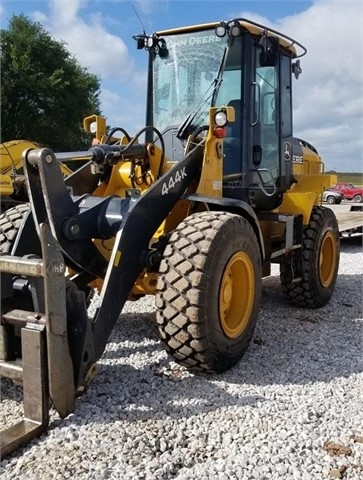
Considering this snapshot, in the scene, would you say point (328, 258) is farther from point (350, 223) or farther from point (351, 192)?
point (351, 192)

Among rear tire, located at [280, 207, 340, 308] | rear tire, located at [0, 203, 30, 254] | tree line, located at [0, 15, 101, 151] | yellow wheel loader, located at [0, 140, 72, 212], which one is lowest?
rear tire, located at [280, 207, 340, 308]

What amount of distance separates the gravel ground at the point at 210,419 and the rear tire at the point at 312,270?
1.05 metres

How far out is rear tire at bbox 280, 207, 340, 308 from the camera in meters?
5.47

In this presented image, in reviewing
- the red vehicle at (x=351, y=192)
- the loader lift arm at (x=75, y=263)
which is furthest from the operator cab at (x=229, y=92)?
the red vehicle at (x=351, y=192)

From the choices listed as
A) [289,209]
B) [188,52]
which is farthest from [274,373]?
[188,52]

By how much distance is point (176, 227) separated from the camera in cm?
418

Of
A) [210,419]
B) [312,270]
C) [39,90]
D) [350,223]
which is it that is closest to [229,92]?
[312,270]

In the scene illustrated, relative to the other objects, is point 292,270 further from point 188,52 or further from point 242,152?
point 188,52

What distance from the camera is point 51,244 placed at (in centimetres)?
281

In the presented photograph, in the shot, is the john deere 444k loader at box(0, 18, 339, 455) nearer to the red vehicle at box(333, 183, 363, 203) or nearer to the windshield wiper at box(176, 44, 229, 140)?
the windshield wiper at box(176, 44, 229, 140)

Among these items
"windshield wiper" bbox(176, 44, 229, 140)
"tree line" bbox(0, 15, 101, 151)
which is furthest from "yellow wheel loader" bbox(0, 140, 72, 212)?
"tree line" bbox(0, 15, 101, 151)

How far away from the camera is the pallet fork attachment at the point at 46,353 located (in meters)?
2.78

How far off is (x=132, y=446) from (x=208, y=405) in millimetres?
651

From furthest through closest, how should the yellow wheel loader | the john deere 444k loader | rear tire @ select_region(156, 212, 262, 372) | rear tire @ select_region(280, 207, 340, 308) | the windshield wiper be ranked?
the yellow wheel loader → rear tire @ select_region(280, 207, 340, 308) → the windshield wiper → rear tire @ select_region(156, 212, 262, 372) → the john deere 444k loader
